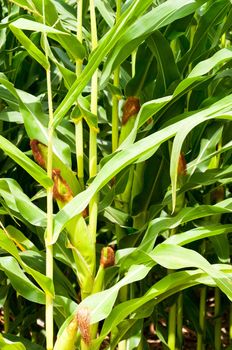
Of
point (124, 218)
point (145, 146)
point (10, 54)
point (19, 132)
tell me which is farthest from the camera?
point (10, 54)

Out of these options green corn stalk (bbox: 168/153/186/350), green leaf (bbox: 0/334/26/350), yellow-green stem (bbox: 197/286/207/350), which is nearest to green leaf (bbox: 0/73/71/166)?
green corn stalk (bbox: 168/153/186/350)

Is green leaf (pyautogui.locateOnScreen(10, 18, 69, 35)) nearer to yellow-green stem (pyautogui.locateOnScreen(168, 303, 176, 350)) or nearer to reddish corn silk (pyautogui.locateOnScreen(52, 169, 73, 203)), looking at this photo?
reddish corn silk (pyautogui.locateOnScreen(52, 169, 73, 203))

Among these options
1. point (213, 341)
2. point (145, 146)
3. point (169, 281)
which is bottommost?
point (213, 341)

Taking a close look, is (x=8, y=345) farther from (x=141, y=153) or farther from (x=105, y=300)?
(x=141, y=153)

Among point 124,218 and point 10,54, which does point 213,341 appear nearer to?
point 124,218

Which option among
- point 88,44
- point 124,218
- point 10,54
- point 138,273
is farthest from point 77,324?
point 10,54

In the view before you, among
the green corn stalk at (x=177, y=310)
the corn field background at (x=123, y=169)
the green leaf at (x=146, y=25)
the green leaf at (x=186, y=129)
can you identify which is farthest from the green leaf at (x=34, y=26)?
the green corn stalk at (x=177, y=310)

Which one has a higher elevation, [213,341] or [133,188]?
[133,188]

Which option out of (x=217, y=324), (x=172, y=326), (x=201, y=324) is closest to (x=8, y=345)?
(x=172, y=326)

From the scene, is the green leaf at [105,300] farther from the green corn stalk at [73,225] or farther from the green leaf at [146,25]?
the green leaf at [146,25]
